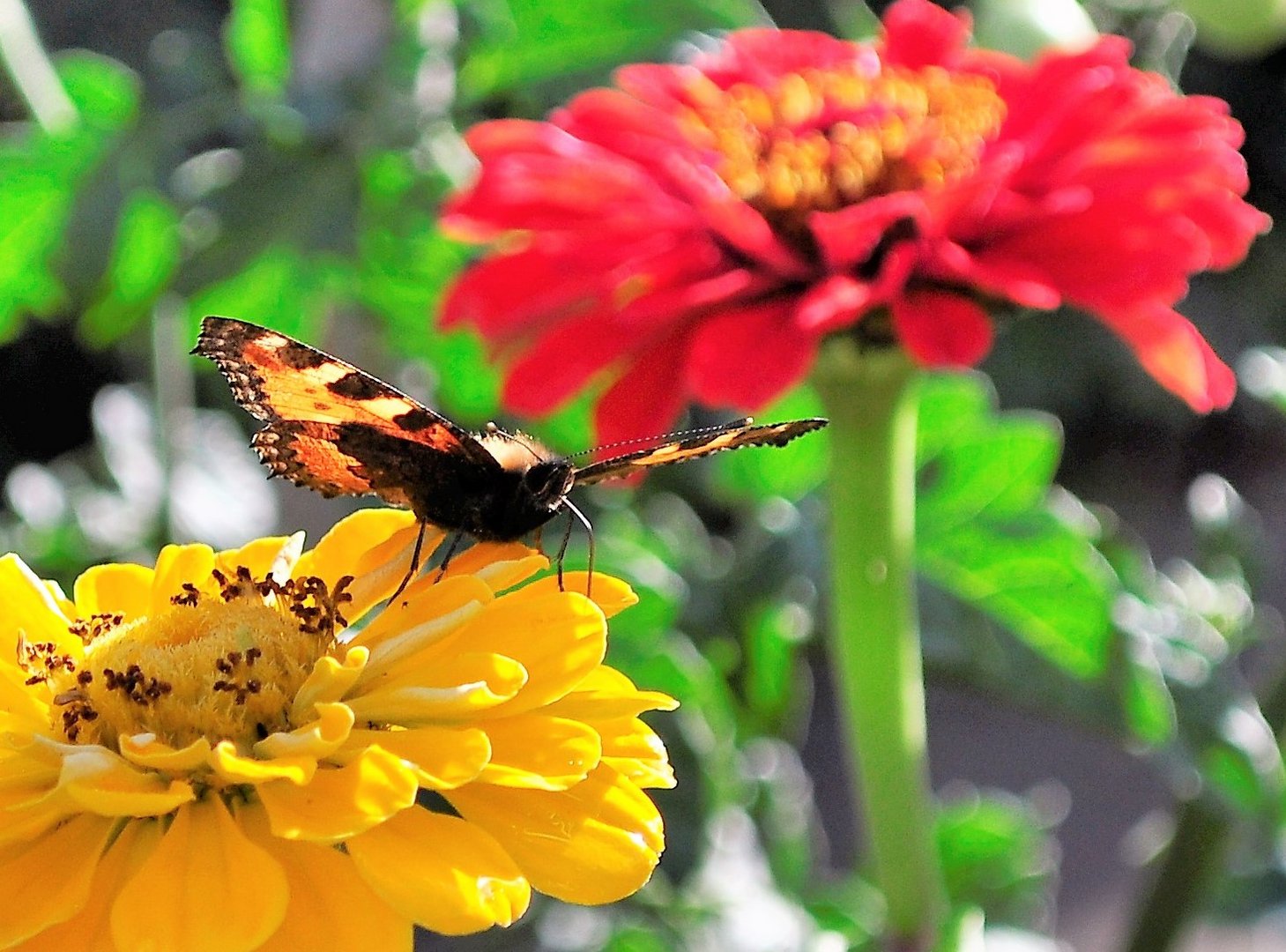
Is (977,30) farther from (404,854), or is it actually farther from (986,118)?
(404,854)

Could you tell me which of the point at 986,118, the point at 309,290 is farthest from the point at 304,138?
the point at 986,118

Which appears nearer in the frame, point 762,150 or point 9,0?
point 762,150

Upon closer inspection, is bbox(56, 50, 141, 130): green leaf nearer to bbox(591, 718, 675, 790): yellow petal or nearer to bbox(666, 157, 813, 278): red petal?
bbox(666, 157, 813, 278): red petal

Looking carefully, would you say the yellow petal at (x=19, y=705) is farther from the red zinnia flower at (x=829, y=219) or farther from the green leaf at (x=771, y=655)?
the green leaf at (x=771, y=655)

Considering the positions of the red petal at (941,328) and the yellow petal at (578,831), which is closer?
the yellow petal at (578,831)

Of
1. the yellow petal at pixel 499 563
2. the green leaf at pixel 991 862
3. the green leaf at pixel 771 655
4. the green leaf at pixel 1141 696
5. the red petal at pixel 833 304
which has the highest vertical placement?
the red petal at pixel 833 304

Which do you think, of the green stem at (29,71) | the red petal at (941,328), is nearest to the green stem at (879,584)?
the red petal at (941,328)
